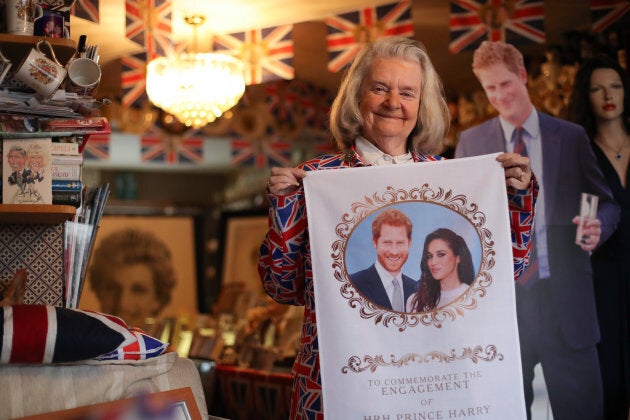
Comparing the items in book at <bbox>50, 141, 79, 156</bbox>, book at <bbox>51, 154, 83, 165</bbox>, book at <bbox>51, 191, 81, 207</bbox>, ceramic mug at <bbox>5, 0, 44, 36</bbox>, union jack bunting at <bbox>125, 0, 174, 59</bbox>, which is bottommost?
book at <bbox>51, 191, 81, 207</bbox>

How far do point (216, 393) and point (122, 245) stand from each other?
386 centimetres

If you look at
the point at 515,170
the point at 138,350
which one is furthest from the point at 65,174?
the point at 515,170

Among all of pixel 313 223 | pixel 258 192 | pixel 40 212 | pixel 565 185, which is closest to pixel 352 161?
pixel 313 223

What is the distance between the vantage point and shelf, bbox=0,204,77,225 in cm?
208

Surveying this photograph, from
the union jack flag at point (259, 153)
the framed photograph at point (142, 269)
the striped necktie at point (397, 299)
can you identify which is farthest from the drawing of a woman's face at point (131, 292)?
the striped necktie at point (397, 299)

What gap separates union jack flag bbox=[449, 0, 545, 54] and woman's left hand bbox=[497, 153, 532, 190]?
2045mm

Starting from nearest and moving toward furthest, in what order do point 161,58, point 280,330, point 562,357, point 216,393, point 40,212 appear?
1. point 40,212
2. point 562,357
3. point 216,393
4. point 280,330
5. point 161,58

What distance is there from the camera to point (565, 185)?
3379 millimetres

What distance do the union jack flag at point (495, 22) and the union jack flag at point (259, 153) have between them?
3.51m

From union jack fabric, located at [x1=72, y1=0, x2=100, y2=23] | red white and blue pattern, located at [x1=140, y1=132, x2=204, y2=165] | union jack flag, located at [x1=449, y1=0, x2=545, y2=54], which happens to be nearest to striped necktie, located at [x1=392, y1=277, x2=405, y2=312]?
union jack fabric, located at [x1=72, y1=0, x2=100, y2=23]

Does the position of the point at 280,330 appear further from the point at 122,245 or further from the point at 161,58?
the point at 122,245

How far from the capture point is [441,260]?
1.77m

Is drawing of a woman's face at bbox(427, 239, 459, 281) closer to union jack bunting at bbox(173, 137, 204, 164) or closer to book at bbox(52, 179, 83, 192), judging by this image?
book at bbox(52, 179, 83, 192)

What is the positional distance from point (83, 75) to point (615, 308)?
228 cm
